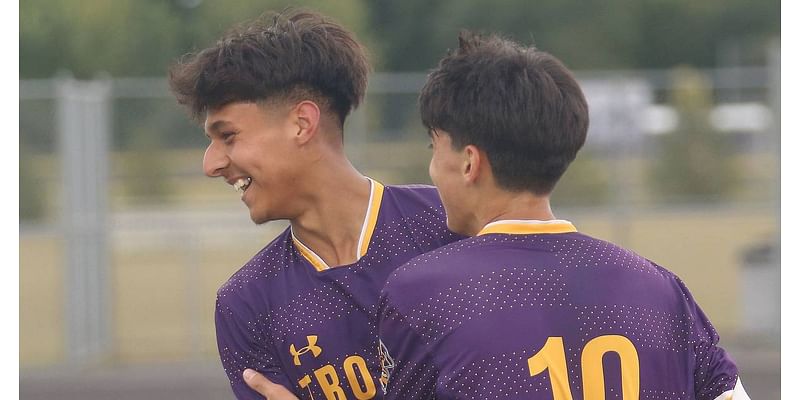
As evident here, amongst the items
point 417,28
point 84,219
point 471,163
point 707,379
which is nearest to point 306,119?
point 471,163

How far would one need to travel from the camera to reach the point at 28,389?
930 cm

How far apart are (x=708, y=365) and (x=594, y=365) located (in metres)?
0.29

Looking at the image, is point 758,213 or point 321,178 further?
point 758,213

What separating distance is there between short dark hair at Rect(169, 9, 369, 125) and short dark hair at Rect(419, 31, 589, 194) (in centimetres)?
55

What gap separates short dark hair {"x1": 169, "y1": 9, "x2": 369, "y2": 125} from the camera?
2.68 meters

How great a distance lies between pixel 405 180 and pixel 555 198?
1519 mm

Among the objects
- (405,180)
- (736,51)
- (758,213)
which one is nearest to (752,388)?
(758,213)

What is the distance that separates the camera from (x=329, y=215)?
9.24 feet

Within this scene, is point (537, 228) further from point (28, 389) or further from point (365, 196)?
point (28, 389)

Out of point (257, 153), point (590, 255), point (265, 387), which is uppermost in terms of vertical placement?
point (257, 153)

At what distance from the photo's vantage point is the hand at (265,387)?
8.63 ft

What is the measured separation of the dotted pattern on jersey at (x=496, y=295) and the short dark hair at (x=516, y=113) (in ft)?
0.64

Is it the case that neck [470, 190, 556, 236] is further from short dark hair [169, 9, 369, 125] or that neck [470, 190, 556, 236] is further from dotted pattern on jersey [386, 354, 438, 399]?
short dark hair [169, 9, 369, 125]

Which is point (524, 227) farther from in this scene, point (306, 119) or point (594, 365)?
point (306, 119)
